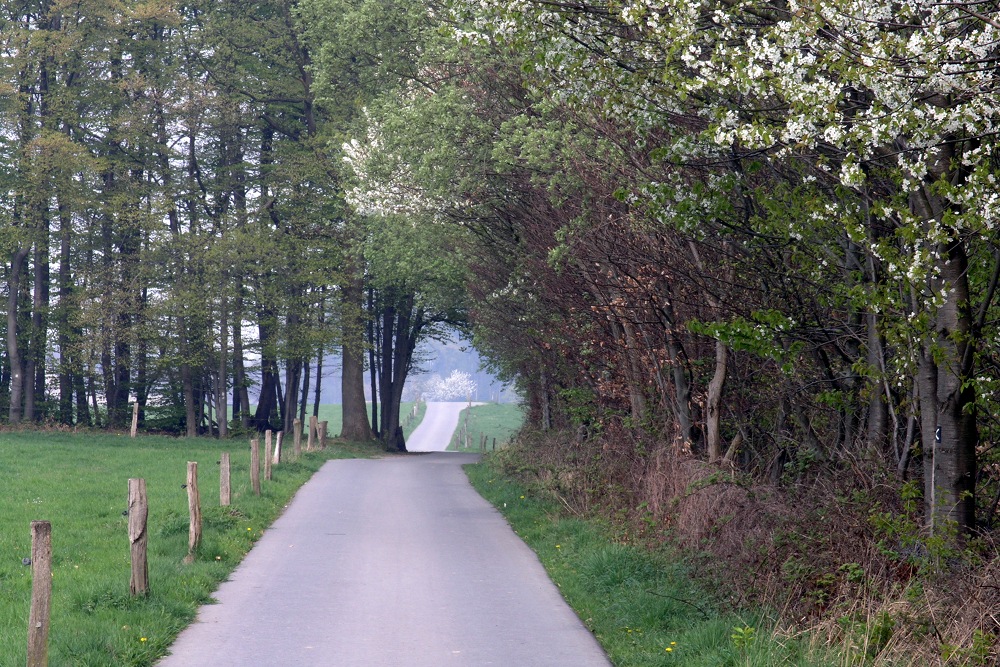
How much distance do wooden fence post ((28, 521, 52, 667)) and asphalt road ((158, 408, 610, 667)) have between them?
3.60ft

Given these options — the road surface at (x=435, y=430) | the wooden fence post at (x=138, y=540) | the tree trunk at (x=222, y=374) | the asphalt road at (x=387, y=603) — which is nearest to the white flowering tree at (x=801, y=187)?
the asphalt road at (x=387, y=603)

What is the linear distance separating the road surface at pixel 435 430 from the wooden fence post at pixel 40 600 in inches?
2423

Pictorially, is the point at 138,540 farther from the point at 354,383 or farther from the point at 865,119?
the point at 354,383

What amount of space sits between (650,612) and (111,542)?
8.11 metres

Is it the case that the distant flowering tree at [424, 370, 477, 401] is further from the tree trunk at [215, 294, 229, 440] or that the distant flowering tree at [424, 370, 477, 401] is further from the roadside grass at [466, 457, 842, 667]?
the roadside grass at [466, 457, 842, 667]

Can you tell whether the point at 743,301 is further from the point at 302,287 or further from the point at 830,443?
the point at 302,287

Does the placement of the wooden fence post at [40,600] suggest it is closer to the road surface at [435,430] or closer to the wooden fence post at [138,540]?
the wooden fence post at [138,540]

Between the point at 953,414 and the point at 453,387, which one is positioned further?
the point at 453,387

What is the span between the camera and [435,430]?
96688 mm

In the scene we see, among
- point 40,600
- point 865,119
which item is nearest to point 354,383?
point 40,600

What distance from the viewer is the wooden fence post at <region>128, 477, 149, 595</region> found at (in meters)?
10.4

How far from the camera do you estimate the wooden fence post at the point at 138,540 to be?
34.1ft

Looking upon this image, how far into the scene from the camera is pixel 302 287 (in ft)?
151

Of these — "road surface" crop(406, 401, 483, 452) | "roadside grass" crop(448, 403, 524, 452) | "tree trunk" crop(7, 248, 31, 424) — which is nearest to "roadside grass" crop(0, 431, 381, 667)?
"tree trunk" crop(7, 248, 31, 424)
